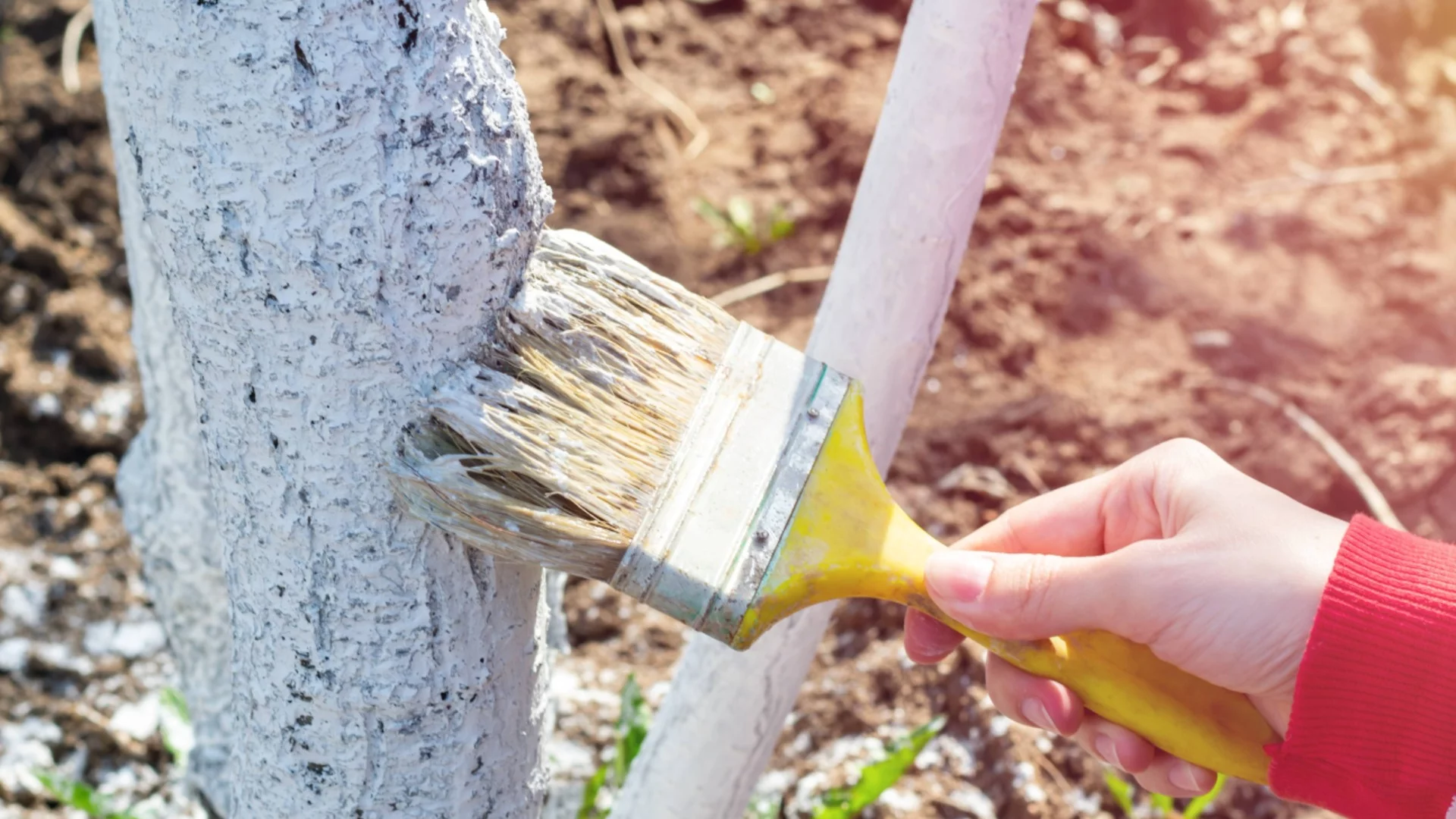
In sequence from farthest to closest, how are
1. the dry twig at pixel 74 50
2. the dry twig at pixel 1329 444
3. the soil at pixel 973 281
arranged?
the dry twig at pixel 74 50, the dry twig at pixel 1329 444, the soil at pixel 973 281

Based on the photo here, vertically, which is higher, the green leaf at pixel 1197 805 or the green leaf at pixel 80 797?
the green leaf at pixel 80 797

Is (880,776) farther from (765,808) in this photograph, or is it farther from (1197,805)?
(1197,805)

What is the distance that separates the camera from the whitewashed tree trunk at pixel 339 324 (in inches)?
29.5

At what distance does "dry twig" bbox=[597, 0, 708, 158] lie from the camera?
2910 mm

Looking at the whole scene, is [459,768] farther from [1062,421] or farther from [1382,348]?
[1382,348]

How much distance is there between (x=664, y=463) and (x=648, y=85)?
2261mm

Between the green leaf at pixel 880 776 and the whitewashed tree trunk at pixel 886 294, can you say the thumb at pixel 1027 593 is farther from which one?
the green leaf at pixel 880 776

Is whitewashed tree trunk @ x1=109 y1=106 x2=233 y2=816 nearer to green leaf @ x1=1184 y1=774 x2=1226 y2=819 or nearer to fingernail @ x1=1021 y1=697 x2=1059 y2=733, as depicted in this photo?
fingernail @ x1=1021 y1=697 x2=1059 y2=733

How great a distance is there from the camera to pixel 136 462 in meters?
1.54

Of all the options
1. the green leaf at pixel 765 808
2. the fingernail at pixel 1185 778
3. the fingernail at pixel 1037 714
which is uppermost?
the fingernail at pixel 1037 714

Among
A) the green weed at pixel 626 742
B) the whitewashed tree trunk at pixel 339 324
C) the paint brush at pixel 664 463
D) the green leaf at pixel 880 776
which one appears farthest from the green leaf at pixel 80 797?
the paint brush at pixel 664 463

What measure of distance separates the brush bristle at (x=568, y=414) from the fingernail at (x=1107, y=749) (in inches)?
22.3

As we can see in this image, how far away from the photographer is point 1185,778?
47.6 inches

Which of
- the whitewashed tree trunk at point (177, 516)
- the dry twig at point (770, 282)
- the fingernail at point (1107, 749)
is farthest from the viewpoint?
the dry twig at point (770, 282)
